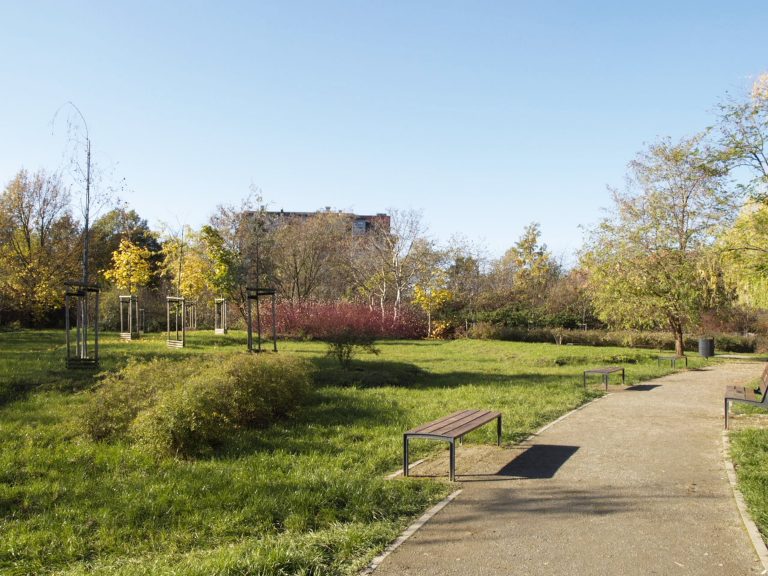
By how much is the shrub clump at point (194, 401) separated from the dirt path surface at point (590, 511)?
2622 mm

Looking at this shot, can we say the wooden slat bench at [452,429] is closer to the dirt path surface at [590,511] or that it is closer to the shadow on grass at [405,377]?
the dirt path surface at [590,511]

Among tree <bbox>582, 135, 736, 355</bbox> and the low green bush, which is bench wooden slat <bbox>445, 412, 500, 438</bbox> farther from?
tree <bbox>582, 135, 736, 355</bbox>

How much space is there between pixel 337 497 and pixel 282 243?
107ft

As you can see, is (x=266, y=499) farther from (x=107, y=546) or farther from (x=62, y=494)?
(x=62, y=494)

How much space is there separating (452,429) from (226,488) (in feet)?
7.61

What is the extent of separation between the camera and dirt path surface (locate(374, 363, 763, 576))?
407 centimetres

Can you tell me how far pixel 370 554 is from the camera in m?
4.23

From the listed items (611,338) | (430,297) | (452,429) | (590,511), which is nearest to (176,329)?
(452,429)

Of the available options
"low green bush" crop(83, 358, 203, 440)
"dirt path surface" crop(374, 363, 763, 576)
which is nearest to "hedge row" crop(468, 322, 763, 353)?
"dirt path surface" crop(374, 363, 763, 576)

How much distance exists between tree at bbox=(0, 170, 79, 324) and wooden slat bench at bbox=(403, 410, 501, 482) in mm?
26330

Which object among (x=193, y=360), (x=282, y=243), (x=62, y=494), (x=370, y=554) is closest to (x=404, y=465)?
(x=370, y=554)

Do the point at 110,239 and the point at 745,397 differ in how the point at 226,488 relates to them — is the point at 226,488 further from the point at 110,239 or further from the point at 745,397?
the point at 110,239

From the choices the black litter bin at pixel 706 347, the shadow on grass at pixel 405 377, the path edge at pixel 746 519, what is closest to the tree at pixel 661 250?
the black litter bin at pixel 706 347

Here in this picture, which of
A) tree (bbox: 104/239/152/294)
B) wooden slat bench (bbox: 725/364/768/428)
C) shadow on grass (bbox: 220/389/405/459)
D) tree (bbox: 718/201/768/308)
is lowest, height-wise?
shadow on grass (bbox: 220/389/405/459)
